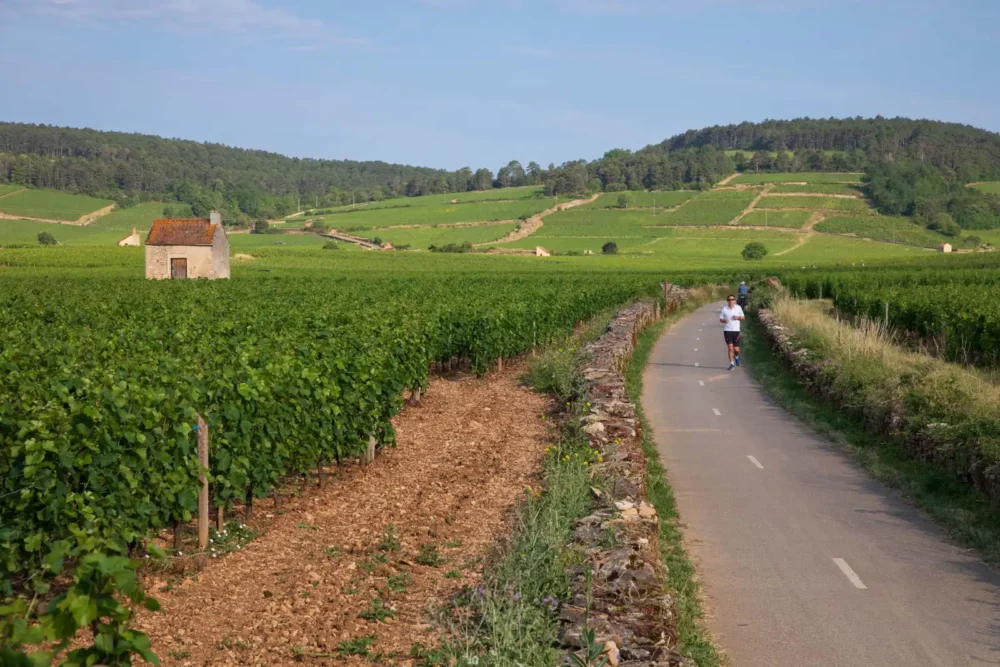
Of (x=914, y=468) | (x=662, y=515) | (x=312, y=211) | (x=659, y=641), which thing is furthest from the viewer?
(x=312, y=211)

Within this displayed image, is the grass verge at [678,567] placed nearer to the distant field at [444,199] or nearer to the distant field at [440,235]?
the distant field at [440,235]

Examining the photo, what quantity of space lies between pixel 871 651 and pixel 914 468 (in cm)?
737

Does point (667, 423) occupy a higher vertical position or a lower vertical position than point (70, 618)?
lower

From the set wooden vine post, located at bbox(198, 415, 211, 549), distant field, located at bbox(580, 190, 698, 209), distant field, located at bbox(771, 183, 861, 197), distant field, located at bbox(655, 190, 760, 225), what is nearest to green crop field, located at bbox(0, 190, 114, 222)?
distant field, located at bbox(580, 190, 698, 209)

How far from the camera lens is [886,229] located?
137750 mm

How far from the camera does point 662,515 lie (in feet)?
40.1

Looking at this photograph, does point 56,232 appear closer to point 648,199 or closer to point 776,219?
point 648,199

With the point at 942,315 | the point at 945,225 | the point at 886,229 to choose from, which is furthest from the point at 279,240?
the point at 942,315

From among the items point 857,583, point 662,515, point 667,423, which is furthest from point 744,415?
point 857,583

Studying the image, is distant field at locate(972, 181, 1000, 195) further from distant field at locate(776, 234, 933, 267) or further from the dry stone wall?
the dry stone wall

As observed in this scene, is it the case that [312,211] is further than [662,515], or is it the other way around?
[312,211]

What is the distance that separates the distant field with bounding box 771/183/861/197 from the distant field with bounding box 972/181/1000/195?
21104 millimetres

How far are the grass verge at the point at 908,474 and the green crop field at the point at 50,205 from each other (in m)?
147

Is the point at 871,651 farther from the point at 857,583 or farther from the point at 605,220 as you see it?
the point at 605,220
